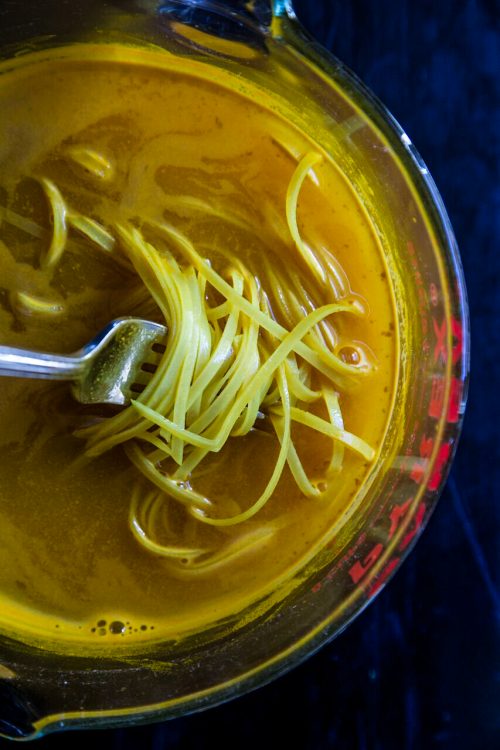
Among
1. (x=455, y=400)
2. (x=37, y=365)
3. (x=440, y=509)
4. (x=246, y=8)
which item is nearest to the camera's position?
(x=37, y=365)

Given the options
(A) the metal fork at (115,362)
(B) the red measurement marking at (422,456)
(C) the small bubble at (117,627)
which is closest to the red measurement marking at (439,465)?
(B) the red measurement marking at (422,456)

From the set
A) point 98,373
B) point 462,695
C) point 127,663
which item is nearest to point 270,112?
point 98,373

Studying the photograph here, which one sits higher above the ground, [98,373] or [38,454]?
[98,373]

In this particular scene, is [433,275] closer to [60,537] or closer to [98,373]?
[98,373]

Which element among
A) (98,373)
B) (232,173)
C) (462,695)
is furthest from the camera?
(462,695)

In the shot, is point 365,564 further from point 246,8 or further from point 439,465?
point 246,8

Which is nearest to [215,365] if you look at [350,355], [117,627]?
[350,355]

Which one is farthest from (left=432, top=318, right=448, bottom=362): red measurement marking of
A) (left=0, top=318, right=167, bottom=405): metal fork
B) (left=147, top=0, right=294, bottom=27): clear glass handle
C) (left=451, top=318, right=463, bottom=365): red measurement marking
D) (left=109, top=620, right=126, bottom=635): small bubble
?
(left=109, top=620, right=126, bottom=635): small bubble
